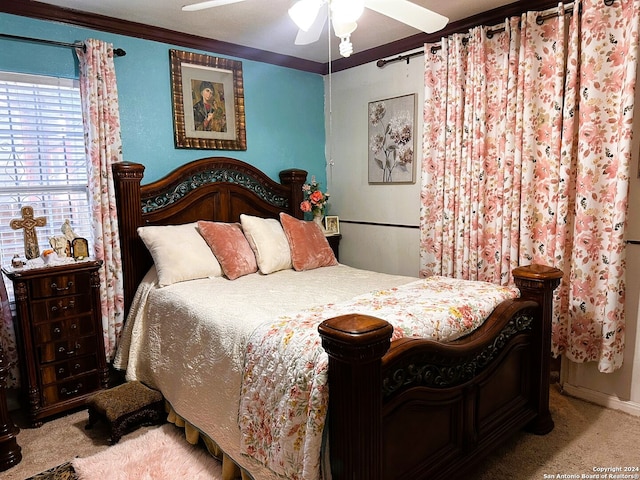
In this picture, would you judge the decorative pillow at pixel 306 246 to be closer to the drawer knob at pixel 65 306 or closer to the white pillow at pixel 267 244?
the white pillow at pixel 267 244

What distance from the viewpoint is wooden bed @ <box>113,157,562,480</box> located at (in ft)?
4.54

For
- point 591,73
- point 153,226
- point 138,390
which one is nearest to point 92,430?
point 138,390

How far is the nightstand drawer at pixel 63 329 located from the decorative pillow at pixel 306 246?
1.39 metres

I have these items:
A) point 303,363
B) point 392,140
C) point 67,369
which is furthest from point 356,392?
point 392,140

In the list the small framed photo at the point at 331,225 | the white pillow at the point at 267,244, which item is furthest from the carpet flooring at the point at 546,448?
the small framed photo at the point at 331,225

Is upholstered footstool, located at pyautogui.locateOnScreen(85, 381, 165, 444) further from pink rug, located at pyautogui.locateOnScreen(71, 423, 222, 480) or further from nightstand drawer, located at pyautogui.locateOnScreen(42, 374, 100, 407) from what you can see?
nightstand drawer, located at pyautogui.locateOnScreen(42, 374, 100, 407)

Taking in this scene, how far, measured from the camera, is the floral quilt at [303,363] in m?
1.49

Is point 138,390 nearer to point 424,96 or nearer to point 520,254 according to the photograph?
point 520,254

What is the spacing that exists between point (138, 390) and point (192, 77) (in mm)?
2293

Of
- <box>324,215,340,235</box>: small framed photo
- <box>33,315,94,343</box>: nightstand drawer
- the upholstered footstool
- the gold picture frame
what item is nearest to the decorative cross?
<box>33,315,94,343</box>: nightstand drawer

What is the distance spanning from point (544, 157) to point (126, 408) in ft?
9.36

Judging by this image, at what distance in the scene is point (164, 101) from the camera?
129 inches

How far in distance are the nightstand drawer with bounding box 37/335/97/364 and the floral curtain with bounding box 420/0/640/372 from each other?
2438 millimetres

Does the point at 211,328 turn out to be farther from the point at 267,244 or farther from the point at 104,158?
the point at 104,158
